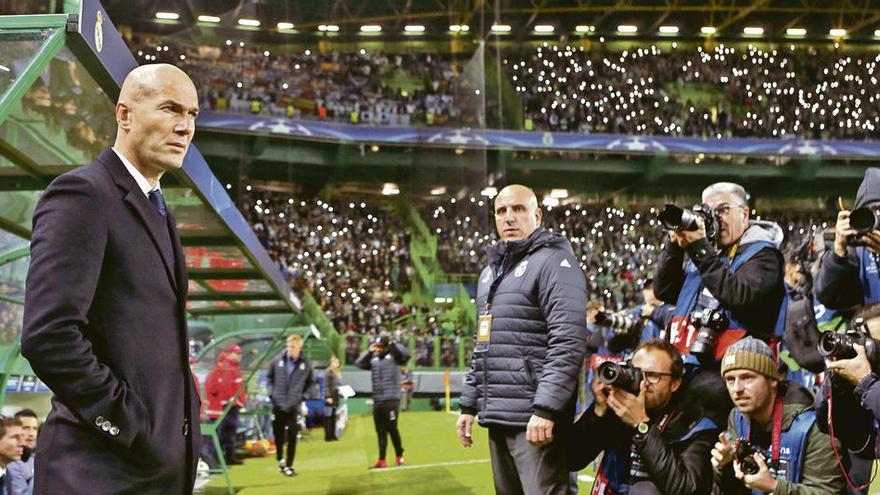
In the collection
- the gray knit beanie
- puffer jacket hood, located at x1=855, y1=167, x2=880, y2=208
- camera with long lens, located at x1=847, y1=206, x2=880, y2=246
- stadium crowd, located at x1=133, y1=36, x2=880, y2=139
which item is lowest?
the gray knit beanie

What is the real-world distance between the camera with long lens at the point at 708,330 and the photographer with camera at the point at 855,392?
0.49m

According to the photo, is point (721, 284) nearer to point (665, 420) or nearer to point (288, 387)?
point (665, 420)

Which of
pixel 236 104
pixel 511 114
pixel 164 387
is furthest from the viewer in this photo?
pixel 511 114

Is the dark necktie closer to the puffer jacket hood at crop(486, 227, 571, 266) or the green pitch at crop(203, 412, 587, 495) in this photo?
the puffer jacket hood at crop(486, 227, 571, 266)

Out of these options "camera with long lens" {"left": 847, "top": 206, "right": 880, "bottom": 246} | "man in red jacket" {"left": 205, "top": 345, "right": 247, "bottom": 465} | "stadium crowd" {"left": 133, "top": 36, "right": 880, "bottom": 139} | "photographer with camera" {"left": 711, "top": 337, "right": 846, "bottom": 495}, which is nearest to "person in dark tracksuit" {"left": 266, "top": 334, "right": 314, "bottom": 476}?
"man in red jacket" {"left": 205, "top": 345, "right": 247, "bottom": 465}

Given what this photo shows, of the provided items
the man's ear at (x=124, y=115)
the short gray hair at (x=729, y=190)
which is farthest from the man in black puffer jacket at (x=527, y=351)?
the man's ear at (x=124, y=115)

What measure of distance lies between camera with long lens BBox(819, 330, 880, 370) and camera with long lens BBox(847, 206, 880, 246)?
0.45m

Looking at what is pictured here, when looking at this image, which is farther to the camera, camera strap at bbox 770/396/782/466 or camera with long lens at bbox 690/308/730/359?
camera with long lens at bbox 690/308/730/359

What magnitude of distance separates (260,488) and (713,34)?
28623 millimetres

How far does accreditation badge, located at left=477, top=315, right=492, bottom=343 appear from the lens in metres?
3.79

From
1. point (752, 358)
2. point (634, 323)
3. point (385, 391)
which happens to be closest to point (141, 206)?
point (752, 358)

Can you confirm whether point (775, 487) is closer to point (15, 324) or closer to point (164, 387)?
point (164, 387)

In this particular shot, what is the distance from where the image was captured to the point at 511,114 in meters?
28.2

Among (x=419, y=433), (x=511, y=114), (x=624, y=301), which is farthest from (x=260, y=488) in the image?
(x=511, y=114)
